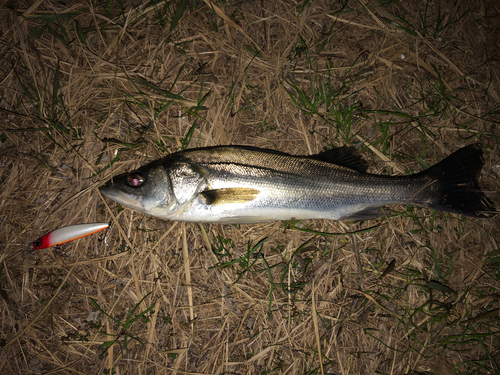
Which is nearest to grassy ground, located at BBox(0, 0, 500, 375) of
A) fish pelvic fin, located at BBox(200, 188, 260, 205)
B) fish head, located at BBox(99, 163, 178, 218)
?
fish head, located at BBox(99, 163, 178, 218)

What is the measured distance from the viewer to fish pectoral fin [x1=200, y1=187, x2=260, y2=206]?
9.91 ft

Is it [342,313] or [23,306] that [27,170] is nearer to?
[23,306]

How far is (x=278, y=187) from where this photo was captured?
3.09 metres

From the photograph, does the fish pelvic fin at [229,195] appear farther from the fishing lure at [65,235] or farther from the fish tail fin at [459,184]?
the fish tail fin at [459,184]

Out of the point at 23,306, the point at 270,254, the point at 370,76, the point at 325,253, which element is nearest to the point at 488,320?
the point at 325,253

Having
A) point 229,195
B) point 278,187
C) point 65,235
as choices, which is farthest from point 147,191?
point 278,187

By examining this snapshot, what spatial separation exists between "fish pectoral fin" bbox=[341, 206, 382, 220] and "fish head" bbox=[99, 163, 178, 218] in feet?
7.15

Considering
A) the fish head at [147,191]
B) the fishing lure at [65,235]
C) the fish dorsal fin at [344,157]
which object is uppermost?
the fish head at [147,191]

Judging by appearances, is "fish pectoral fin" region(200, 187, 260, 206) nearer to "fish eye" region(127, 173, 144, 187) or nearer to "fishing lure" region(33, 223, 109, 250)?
"fish eye" region(127, 173, 144, 187)

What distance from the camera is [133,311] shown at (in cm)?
322

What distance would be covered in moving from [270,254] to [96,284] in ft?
7.61

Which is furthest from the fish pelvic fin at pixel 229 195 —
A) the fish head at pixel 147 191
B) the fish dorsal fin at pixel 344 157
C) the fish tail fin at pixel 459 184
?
the fish tail fin at pixel 459 184

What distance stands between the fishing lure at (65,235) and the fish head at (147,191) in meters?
0.66

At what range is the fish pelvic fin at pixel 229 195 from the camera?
302cm
